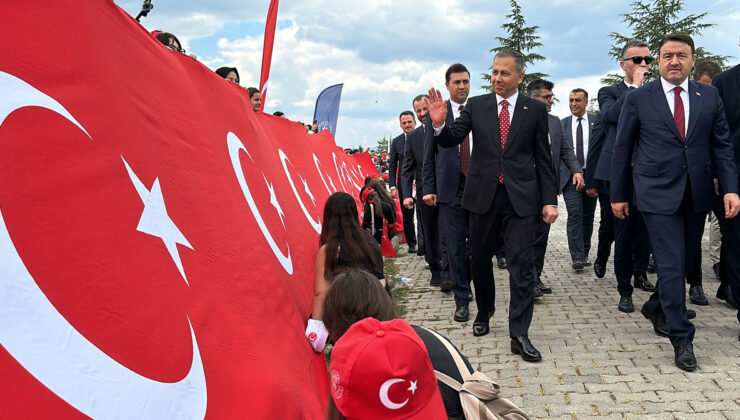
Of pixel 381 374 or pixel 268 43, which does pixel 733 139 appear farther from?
pixel 381 374

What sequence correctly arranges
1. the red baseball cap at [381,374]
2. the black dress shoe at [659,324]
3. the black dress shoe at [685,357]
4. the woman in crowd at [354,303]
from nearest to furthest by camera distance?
the red baseball cap at [381,374] → the woman in crowd at [354,303] → the black dress shoe at [685,357] → the black dress shoe at [659,324]

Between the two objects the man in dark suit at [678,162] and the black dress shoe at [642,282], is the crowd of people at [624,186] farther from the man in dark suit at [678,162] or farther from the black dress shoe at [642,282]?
the black dress shoe at [642,282]

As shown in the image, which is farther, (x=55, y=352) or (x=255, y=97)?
(x=255, y=97)

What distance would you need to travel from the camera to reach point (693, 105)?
421 centimetres

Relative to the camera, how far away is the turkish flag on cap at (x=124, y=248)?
5.32 feet

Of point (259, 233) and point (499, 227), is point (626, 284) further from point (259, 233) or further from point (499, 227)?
point (259, 233)

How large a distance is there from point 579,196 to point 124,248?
6.61 m

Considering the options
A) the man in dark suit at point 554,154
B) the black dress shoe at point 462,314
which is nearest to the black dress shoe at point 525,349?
the black dress shoe at point 462,314

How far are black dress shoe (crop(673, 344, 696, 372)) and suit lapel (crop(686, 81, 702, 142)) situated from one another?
1576 millimetres

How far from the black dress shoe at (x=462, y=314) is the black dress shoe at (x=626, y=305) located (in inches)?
59.6

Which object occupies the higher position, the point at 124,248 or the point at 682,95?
the point at 682,95

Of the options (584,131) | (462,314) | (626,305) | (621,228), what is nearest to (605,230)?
(621,228)

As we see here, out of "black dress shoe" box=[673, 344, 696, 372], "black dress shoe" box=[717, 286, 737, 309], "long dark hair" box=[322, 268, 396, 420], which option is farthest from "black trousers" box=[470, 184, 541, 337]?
"black dress shoe" box=[717, 286, 737, 309]

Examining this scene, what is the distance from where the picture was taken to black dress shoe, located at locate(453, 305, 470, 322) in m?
5.46
